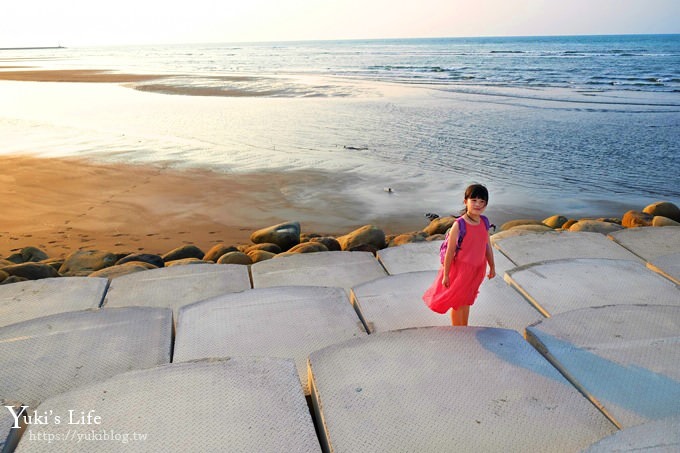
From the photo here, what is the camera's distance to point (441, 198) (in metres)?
8.20

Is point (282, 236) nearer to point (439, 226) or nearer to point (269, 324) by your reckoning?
point (439, 226)

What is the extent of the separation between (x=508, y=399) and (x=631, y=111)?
16329 millimetres

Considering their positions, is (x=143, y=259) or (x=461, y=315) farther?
(x=143, y=259)

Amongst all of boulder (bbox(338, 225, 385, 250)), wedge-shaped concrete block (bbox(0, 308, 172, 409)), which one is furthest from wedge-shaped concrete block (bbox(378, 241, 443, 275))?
wedge-shaped concrete block (bbox(0, 308, 172, 409))

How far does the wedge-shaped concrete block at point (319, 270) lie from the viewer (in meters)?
4.35

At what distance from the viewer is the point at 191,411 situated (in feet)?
7.57

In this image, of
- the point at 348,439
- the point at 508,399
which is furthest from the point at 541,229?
the point at 348,439

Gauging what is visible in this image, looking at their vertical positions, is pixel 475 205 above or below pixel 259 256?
above

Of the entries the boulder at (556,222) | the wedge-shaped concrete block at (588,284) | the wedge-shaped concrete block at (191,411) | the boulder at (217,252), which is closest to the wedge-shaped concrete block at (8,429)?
the wedge-shaped concrete block at (191,411)

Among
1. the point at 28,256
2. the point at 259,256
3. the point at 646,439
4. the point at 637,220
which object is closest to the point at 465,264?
the point at 646,439

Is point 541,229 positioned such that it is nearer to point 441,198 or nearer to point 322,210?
point 441,198

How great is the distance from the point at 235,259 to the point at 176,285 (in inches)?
44.0

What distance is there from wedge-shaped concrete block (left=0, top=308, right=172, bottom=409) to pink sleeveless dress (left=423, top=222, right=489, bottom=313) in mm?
1588

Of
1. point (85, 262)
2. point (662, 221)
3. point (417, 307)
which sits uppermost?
point (417, 307)
